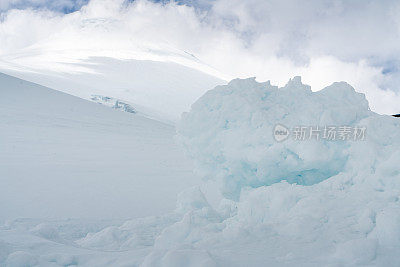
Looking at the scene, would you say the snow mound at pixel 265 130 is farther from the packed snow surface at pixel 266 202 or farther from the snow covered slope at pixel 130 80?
the snow covered slope at pixel 130 80

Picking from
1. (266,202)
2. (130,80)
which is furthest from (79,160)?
(130,80)

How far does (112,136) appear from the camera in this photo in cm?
1192

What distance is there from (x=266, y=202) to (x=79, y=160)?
6.27 meters

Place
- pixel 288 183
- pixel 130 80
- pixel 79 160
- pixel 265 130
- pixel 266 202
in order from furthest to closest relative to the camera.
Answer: pixel 130 80 → pixel 79 160 → pixel 265 130 → pixel 288 183 → pixel 266 202

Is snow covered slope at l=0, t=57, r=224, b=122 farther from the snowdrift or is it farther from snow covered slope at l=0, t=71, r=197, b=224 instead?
the snowdrift

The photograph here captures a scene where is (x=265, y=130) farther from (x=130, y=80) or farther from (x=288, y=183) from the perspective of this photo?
(x=130, y=80)

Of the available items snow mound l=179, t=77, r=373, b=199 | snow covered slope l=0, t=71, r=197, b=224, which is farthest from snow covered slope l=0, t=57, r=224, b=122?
snow mound l=179, t=77, r=373, b=199

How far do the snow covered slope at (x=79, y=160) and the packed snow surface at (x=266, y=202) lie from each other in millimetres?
1154

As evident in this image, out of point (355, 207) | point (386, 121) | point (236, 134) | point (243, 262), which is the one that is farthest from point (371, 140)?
point (243, 262)

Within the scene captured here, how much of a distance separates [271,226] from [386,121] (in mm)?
2563

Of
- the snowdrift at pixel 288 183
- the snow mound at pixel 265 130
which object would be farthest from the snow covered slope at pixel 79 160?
the snowdrift at pixel 288 183

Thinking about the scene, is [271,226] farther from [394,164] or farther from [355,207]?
[394,164]

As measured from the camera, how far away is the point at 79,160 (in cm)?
867

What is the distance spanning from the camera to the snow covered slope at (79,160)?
578cm
